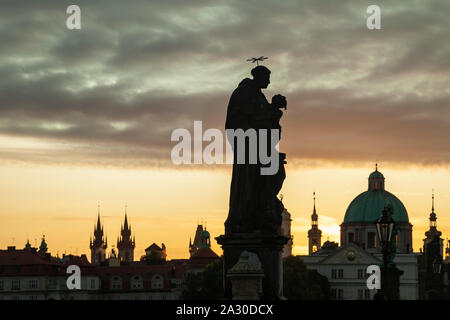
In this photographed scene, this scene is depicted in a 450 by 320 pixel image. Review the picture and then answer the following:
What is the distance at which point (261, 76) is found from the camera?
27.0m

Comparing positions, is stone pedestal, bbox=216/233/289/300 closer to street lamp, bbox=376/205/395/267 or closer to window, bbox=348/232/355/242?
street lamp, bbox=376/205/395/267

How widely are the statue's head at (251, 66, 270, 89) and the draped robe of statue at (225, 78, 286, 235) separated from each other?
459 millimetres

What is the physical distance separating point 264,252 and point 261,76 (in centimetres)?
419

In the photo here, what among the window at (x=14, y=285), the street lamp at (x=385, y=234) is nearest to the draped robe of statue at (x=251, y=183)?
the street lamp at (x=385, y=234)

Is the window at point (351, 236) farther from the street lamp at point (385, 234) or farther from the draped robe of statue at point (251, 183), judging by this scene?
the draped robe of statue at point (251, 183)

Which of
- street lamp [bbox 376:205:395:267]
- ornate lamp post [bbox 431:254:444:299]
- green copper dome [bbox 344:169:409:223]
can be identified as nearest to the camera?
street lamp [bbox 376:205:395:267]

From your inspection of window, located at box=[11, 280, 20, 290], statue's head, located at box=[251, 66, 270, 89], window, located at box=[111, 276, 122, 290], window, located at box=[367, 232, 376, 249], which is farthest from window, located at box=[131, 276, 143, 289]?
statue's head, located at box=[251, 66, 270, 89]

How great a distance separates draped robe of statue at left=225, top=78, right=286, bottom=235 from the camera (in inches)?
1035

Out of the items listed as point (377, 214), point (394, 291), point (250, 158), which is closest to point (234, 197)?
point (250, 158)

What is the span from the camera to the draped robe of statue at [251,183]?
2628 cm

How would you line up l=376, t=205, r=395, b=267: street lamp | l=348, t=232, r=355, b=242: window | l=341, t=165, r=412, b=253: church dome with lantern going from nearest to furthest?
l=376, t=205, r=395, b=267: street lamp
l=341, t=165, r=412, b=253: church dome with lantern
l=348, t=232, r=355, b=242: window

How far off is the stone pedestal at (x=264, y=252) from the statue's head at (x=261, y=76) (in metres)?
3.62

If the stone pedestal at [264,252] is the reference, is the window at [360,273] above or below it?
above

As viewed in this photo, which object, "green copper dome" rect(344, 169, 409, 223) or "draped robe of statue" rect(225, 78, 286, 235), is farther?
"green copper dome" rect(344, 169, 409, 223)
